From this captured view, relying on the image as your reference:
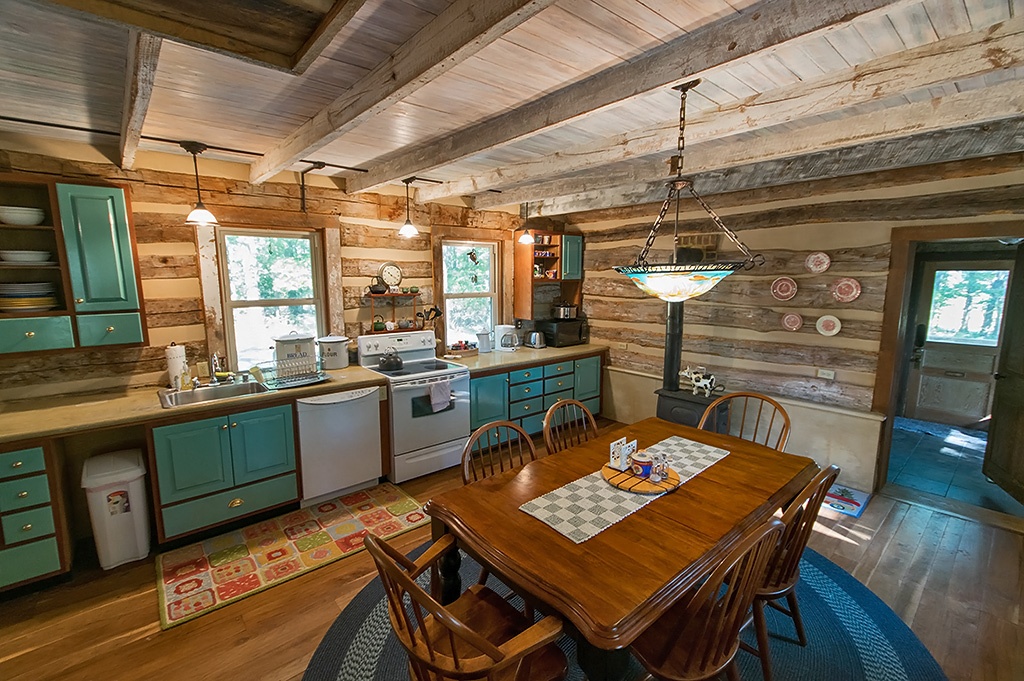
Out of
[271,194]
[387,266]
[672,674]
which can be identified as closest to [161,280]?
[271,194]

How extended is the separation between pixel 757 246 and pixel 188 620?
15.5ft

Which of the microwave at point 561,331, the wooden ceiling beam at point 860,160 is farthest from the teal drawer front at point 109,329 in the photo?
the microwave at point 561,331

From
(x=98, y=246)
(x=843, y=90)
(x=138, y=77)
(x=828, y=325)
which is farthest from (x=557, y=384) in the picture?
(x=138, y=77)

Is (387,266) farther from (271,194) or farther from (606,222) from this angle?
(606,222)

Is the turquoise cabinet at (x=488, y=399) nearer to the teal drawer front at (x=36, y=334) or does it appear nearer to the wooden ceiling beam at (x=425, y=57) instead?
the wooden ceiling beam at (x=425, y=57)

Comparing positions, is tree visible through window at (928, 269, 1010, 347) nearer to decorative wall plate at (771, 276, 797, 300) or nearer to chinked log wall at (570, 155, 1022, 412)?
chinked log wall at (570, 155, 1022, 412)

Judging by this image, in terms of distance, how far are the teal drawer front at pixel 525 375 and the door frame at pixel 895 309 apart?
109 inches

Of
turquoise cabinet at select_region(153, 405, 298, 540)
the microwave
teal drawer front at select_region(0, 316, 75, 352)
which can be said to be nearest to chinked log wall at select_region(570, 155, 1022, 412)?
the microwave

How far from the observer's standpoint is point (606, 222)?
197 inches

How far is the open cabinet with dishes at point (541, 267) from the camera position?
4.86m

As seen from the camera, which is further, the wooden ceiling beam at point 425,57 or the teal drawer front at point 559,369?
the teal drawer front at point 559,369

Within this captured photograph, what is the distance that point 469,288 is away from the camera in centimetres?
479

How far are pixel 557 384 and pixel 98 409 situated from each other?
3.62 metres

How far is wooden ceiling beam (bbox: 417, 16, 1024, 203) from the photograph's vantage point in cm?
158
